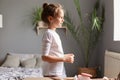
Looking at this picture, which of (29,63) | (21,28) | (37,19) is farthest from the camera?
(21,28)

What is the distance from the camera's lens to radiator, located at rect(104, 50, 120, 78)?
3.81 m

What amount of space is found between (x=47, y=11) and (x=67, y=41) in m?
3.68

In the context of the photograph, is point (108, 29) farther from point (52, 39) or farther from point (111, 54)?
point (52, 39)

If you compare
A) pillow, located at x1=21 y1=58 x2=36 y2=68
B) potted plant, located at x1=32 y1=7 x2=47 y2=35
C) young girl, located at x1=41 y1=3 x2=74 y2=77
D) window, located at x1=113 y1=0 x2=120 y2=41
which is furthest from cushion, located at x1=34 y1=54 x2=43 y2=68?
young girl, located at x1=41 y1=3 x2=74 y2=77

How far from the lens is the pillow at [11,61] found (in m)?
4.90

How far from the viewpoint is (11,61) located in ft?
16.2

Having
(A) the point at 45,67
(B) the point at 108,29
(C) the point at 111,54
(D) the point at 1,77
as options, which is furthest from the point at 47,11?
(B) the point at 108,29

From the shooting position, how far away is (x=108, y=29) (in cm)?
461

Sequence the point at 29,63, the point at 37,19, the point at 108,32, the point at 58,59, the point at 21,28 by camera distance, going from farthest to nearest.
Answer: the point at 21,28 → the point at 37,19 → the point at 29,63 → the point at 108,32 → the point at 58,59

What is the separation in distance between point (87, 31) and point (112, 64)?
134 cm

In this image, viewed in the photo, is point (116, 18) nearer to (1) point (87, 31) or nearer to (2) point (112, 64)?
(2) point (112, 64)

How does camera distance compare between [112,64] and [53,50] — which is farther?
[112,64]

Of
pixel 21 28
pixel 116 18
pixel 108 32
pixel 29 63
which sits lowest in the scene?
pixel 29 63

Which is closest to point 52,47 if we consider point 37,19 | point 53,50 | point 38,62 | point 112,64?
point 53,50
